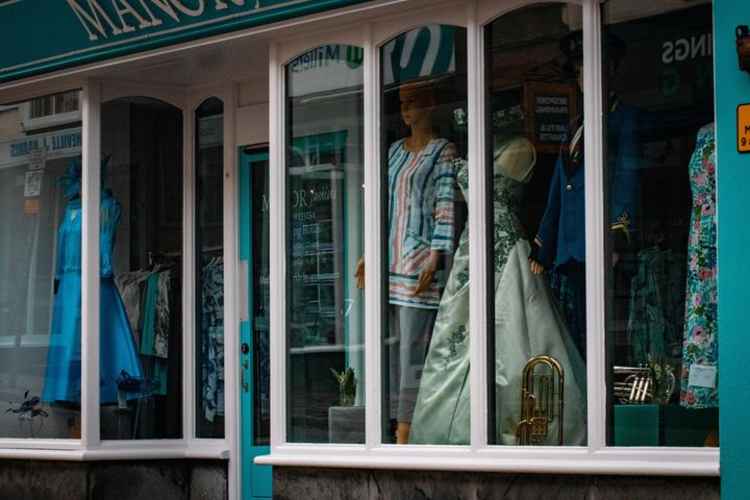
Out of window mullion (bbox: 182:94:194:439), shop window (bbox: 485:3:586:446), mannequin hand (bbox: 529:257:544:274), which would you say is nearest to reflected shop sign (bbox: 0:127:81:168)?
window mullion (bbox: 182:94:194:439)

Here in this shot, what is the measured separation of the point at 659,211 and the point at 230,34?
335 centimetres

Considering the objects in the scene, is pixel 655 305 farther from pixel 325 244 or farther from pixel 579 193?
pixel 325 244

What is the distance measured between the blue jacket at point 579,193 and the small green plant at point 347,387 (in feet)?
5.24

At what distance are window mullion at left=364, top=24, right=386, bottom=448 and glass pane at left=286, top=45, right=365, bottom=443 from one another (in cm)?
11

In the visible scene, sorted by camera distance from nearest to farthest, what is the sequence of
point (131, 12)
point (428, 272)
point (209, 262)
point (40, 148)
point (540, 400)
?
1. point (540, 400)
2. point (428, 272)
3. point (131, 12)
4. point (209, 262)
5. point (40, 148)

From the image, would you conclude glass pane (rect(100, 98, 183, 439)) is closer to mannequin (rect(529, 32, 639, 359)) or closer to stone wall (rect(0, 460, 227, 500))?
stone wall (rect(0, 460, 227, 500))

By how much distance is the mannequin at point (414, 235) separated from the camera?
9.11 meters

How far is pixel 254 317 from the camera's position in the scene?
11188 mm

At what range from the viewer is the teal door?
11008mm

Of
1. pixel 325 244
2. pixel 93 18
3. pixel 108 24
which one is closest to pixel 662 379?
pixel 325 244

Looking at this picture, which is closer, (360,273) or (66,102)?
(360,273)

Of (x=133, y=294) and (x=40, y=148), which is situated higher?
(x=40, y=148)

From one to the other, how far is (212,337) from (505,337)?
133 inches

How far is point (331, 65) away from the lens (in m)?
9.73
